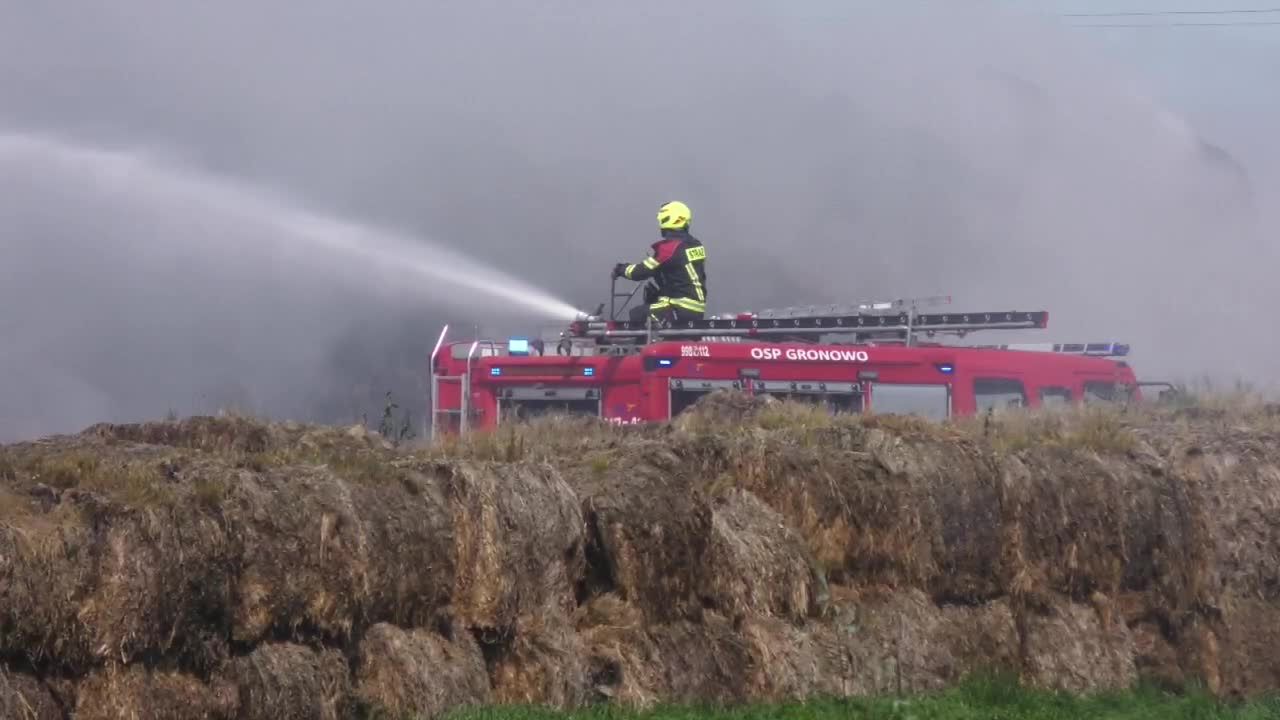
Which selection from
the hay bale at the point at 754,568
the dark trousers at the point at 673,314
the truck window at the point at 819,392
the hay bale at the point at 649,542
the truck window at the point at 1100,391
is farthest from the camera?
the truck window at the point at 1100,391

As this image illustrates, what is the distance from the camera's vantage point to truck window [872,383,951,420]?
2134 centimetres

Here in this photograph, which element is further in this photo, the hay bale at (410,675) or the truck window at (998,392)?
the truck window at (998,392)

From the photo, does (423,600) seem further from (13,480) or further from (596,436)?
(596,436)

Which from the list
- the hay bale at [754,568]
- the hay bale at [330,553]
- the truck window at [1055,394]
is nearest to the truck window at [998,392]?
the truck window at [1055,394]

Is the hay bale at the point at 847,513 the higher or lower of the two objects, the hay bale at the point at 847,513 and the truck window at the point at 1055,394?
the lower

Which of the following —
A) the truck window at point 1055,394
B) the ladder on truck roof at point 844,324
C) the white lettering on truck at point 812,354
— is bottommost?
the truck window at point 1055,394

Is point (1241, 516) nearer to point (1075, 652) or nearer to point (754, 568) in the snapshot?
point (1075, 652)

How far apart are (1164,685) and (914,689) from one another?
257 centimetres

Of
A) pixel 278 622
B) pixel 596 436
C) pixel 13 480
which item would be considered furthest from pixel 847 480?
pixel 13 480

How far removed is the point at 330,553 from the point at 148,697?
1.29 m

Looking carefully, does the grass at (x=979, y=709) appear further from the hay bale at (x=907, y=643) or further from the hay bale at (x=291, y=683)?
the hay bale at (x=291, y=683)

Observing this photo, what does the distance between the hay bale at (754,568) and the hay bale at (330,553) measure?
1942 millimetres

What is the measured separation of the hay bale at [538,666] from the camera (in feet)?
31.0

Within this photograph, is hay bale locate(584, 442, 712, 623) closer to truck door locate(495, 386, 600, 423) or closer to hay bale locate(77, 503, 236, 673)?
hay bale locate(77, 503, 236, 673)
